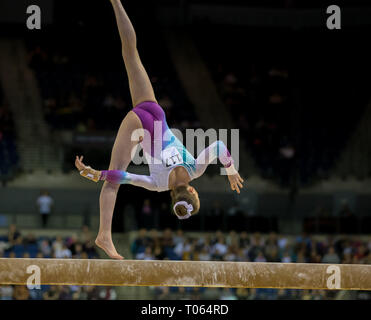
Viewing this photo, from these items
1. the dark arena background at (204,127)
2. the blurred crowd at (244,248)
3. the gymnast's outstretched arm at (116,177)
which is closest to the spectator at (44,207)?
the dark arena background at (204,127)

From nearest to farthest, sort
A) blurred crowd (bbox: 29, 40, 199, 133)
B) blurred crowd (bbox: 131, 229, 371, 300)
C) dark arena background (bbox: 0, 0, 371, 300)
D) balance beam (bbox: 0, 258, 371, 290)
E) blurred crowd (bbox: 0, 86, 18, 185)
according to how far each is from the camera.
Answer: balance beam (bbox: 0, 258, 371, 290) → blurred crowd (bbox: 131, 229, 371, 300) → dark arena background (bbox: 0, 0, 371, 300) → blurred crowd (bbox: 0, 86, 18, 185) → blurred crowd (bbox: 29, 40, 199, 133)

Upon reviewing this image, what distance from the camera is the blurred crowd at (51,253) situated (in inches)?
412

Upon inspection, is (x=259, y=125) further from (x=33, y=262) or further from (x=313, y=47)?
(x=33, y=262)

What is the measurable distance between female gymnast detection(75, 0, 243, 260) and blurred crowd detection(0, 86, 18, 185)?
9.12m

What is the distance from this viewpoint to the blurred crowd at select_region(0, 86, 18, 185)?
15.1 meters

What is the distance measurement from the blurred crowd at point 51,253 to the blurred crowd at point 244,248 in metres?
1.13

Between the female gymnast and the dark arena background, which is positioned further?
the dark arena background

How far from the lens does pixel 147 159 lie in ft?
21.4

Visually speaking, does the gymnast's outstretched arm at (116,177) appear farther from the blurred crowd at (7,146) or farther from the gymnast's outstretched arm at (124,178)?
the blurred crowd at (7,146)

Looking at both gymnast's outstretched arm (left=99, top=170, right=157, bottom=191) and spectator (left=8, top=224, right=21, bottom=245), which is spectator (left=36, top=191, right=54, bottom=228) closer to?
spectator (left=8, top=224, right=21, bottom=245)

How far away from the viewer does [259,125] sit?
17312 millimetres

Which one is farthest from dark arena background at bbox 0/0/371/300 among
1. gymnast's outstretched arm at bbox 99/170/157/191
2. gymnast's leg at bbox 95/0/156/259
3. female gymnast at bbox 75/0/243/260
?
gymnast's outstretched arm at bbox 99/170/157/191

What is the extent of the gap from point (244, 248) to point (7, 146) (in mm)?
6712

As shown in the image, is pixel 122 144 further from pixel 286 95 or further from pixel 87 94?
pixel 286 95
